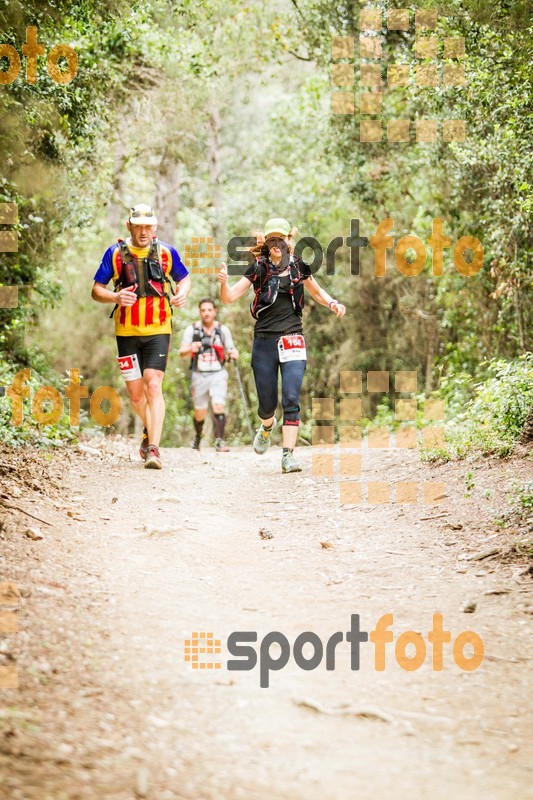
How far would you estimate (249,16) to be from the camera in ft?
60.6

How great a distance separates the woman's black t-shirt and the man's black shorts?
1036mm

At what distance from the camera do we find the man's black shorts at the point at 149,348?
347 inches

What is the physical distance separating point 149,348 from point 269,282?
1403 millimetres

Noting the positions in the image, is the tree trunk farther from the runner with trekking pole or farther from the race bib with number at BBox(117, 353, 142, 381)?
the race bib with number at BBox(117, 353, 142, 381)

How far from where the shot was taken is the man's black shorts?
28.9ft

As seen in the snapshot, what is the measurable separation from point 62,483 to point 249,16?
14.3 meters

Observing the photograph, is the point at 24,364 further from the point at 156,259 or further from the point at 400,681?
the point at 400,681

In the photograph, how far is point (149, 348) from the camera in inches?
348

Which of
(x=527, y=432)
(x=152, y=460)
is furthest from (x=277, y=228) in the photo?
(x=527, y=432)

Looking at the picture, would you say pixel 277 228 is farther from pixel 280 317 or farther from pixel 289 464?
pixel 289 464

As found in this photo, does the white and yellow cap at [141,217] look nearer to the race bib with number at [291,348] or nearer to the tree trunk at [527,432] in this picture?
the race bib with number at [291,348]

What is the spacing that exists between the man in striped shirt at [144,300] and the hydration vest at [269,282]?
2.41 ft

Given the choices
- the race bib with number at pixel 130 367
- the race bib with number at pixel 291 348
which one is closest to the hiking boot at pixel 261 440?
the race bib with number at pixel 291 348

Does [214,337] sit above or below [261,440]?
above
